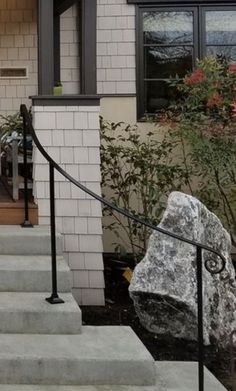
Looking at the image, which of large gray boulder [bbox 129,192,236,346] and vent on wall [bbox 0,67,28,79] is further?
vent on wall [bbox 0,67,28,79]

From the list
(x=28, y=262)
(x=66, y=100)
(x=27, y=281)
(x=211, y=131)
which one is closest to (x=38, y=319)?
(x=27, y=281)

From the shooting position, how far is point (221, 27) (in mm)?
6746

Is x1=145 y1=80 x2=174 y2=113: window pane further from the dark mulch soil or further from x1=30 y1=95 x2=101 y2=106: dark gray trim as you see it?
the dark mulch soil

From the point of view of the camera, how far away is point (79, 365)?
3160mm

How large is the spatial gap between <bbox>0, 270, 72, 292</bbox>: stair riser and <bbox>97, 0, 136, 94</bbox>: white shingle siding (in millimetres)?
3338

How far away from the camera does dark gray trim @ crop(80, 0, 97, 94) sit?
5.31 m

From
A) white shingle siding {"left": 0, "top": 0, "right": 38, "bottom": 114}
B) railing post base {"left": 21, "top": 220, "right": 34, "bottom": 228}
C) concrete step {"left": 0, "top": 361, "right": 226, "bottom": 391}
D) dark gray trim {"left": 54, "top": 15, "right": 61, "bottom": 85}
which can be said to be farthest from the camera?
white shingle siding {"left": 0, "top": 0, "right": 38, "bottom": 114}

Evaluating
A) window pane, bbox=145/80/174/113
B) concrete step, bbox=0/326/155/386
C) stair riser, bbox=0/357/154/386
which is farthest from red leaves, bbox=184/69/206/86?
stair riser, bbox=0/357/154/386

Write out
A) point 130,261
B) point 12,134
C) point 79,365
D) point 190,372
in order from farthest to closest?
point 130,261
point 12,134
point 190,372
point 79,365

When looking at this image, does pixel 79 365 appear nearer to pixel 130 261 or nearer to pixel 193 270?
pixel 193 270

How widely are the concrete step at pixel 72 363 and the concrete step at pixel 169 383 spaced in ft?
0.14

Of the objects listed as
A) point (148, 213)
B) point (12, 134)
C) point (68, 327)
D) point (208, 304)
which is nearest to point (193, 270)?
point (208, 304)

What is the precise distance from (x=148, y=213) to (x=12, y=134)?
1689mm

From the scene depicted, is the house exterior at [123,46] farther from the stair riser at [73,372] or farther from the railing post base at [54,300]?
the stair riser at [73,372]
